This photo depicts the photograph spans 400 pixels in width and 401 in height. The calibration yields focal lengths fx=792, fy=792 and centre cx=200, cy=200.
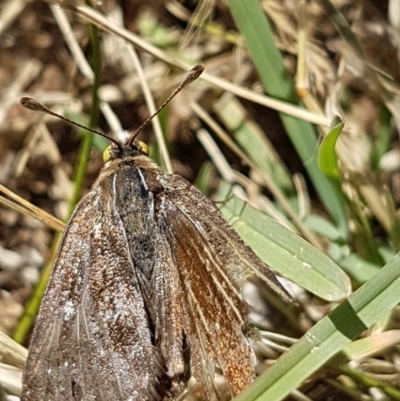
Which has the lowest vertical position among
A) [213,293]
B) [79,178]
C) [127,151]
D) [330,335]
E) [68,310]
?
[330,335]

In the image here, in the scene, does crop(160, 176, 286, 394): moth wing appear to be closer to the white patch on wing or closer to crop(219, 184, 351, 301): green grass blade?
crop(219, 184, 351, 301): green grass blade

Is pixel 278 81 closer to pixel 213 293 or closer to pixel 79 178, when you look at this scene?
pixel 79 178

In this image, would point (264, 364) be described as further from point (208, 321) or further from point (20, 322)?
point (20, 322)

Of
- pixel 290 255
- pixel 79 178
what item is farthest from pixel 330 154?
pixel 79 178

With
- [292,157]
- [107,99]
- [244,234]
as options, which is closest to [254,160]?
[292,157]

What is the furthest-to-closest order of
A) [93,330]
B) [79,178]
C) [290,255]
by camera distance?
[79,178], [290,255], [93,330]

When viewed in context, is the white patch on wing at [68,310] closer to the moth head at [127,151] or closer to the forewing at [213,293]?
the forewing at [213,293]
